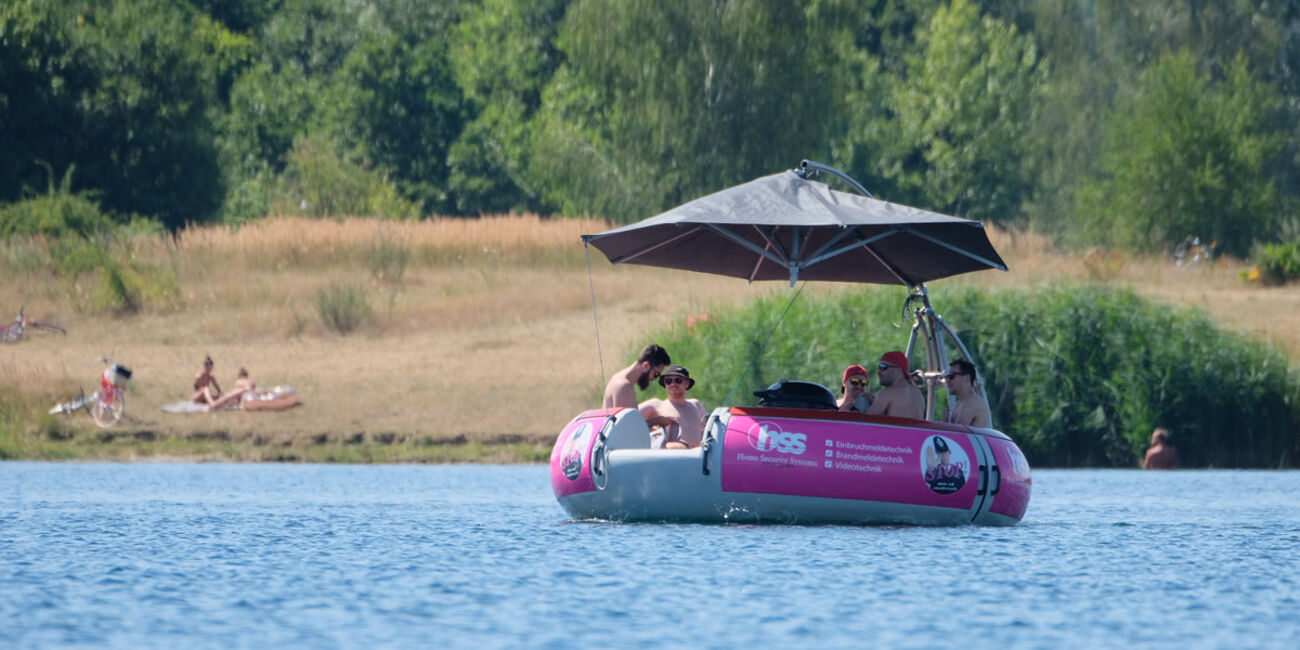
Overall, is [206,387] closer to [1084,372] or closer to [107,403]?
[107,403]

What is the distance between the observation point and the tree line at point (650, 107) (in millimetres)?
50656

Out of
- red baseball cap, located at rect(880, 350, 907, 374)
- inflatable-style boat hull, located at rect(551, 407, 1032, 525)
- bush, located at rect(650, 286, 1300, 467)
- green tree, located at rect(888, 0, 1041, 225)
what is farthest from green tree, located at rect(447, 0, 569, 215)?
inflatable-style boat hull, located at rect(551, 407, 1032, 525)

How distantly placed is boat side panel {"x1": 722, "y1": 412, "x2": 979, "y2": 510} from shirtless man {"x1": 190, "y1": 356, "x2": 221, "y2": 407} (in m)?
16.3

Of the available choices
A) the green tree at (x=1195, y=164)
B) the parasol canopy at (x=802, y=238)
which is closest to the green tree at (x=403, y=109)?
the green tree at (x=1195, y=164)

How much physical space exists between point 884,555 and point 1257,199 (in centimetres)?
4131

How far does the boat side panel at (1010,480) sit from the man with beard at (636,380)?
8.86 ft

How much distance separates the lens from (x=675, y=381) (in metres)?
16.6

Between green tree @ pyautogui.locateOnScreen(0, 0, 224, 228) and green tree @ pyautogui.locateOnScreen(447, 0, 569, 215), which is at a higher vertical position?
green tree @ pyautogui.locateOnScreen(447, 0, 569, 215)

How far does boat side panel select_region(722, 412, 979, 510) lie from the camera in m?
15.8

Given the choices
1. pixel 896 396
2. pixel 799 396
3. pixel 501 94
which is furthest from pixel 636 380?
pixel 501 94

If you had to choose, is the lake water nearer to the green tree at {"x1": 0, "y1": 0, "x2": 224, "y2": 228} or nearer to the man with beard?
the man with beard

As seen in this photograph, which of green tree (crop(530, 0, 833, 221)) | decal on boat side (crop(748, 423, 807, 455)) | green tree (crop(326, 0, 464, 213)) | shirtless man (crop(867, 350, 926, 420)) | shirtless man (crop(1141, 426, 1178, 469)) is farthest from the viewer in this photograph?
green tree (crop(326, 0, 464, 213))

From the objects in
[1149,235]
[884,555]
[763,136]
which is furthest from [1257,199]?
[884,555]

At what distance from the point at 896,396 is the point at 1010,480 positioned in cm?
134
